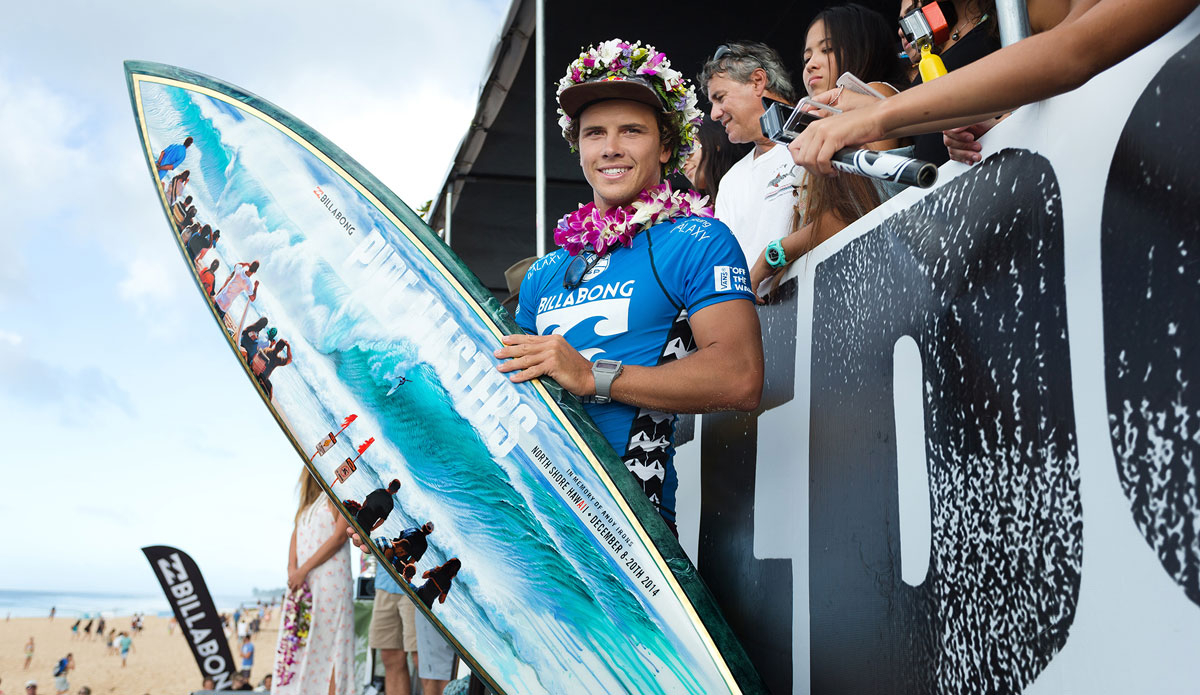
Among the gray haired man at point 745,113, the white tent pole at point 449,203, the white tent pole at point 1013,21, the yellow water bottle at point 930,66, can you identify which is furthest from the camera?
the white tent pole at point 449,203

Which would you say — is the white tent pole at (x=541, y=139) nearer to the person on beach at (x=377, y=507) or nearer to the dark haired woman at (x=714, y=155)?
the dark haired woman at (x=714, y=155)

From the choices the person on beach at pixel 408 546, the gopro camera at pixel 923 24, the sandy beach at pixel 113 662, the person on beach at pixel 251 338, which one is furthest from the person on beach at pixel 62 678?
the gopro camera at pixel 923 24

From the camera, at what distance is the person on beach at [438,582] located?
5.92ft

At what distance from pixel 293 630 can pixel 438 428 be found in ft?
8.99

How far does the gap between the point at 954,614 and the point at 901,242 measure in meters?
0.65

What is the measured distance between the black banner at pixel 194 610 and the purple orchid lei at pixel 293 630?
3.06 m

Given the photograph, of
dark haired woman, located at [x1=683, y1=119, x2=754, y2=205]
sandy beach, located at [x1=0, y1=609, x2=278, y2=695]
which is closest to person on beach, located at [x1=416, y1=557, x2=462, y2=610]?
dark haired woman, located at [x1=683, y1=119, x2=754, y2=205]

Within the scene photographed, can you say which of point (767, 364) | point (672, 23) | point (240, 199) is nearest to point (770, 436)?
point (767, 364)

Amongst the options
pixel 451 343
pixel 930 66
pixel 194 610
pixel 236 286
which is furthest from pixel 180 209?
pixel 194 610

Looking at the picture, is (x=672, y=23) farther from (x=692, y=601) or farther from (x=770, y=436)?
(x=692, y=601)

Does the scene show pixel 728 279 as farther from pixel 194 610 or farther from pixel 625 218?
pixel 194 610

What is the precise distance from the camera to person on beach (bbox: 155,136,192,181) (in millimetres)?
2580

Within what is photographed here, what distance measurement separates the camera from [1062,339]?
3.81 ft

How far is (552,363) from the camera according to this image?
5.55 feet
